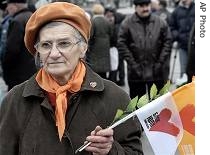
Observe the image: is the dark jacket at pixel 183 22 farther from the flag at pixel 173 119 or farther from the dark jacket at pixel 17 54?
the flag at pixel 173 119

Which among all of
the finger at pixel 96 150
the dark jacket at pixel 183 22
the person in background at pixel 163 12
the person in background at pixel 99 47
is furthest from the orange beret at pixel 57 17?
the person in background at pixel 163 12

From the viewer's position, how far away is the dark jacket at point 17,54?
260 inches

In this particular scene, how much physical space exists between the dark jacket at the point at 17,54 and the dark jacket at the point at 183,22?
4.34 metres

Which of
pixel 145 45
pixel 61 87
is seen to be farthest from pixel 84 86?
pixel 145 45

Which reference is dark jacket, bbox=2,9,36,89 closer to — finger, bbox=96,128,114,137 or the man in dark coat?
the man in dark coat

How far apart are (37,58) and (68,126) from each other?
1.25ft

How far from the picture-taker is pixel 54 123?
2.68m

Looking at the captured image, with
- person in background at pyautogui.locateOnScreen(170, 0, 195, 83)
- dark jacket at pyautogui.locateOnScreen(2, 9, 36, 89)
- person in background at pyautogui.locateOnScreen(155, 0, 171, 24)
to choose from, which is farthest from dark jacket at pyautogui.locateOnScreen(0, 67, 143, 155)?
person in background at pyautogui.locateOnScreen(155, 0, 171, 24)

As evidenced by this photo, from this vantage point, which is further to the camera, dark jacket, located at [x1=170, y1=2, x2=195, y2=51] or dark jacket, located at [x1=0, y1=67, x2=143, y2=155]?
dark jacket, located at [x1=170, y1=2, x2=195, y2=51]

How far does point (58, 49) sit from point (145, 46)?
4588 mm

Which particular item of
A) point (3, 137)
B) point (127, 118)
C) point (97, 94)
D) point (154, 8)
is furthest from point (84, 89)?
point (154, 8)

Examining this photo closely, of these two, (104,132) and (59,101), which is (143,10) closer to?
(59,101)

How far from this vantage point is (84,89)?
270cm

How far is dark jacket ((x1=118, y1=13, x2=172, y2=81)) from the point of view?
7.21 meters
